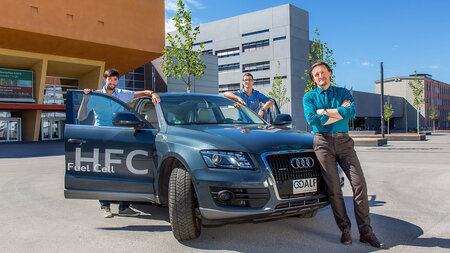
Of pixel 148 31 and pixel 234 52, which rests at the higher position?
pixel 234 52

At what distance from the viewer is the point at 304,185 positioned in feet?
10.9

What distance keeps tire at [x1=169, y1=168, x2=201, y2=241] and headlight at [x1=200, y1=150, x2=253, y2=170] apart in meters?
0.30

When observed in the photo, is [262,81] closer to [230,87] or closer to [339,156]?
[230,87]

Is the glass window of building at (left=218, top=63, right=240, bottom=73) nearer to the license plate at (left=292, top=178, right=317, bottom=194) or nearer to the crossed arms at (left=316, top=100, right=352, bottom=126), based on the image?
the crossed arms at (left=316, top=100, right=352, bottom=126)

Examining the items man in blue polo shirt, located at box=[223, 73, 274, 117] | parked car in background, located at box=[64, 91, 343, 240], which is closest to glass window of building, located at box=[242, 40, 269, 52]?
man in blue polo shirt, located at box=[223, 73, 274, 117]

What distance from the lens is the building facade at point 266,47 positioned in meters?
57.8

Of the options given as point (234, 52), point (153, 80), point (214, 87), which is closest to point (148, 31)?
point (153, 80)

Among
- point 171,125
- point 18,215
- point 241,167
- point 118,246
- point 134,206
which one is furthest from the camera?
point 134,206

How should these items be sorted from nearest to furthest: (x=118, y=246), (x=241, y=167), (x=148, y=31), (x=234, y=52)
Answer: (x=241, y=167)
(x=118, y=246)
(x=148, y=31)
(x=234, y=52)

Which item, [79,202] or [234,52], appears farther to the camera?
[234,52]

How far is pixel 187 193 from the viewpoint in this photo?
10.7 feet

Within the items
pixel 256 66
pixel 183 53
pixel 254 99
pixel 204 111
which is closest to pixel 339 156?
pixel 204 111

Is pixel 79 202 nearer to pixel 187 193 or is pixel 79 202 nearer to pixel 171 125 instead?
pixel 171 125

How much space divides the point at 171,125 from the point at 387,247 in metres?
2.50
